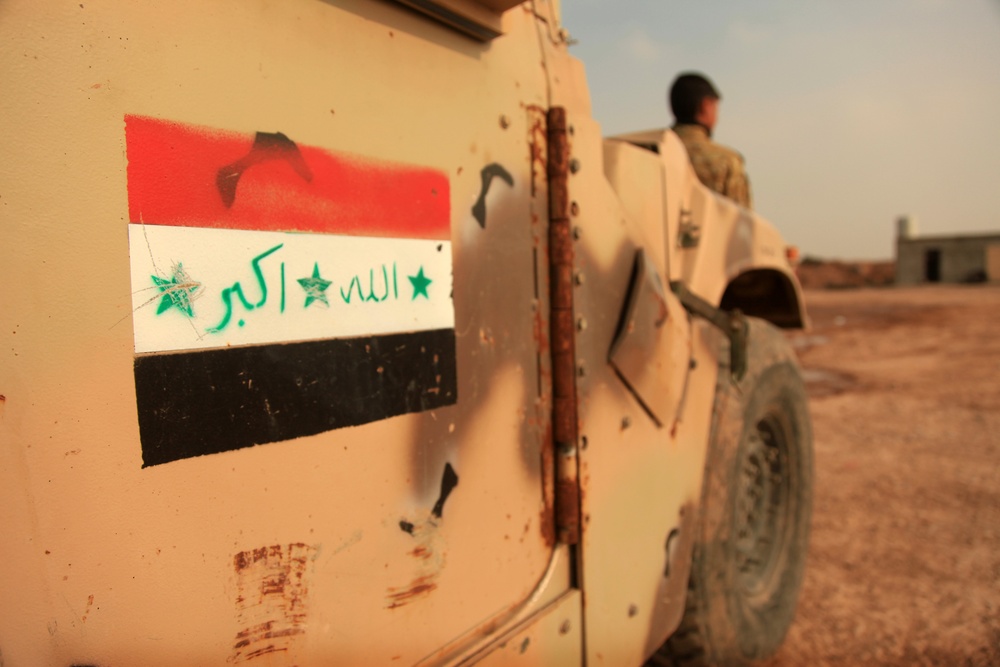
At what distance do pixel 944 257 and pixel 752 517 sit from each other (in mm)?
30017

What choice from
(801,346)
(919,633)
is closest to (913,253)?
(801,346)

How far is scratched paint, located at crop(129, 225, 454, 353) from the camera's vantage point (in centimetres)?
Result: 84

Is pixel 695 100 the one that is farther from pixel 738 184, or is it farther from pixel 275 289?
pixel 275 289

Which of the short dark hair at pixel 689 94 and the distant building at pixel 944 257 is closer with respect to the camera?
the short dark hair at pixel 689 94

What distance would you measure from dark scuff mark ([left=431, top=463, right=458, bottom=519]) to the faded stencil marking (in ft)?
0.76

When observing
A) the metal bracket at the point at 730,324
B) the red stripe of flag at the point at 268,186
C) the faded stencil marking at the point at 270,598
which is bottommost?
the faded stencil marking at the point at 270,598

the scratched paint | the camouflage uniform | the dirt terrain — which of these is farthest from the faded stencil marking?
the camouflage uniform

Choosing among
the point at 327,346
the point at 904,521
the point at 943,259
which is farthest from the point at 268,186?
the point at 943,259

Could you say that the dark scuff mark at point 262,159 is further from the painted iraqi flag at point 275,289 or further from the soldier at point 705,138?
the soldier at point 705,138

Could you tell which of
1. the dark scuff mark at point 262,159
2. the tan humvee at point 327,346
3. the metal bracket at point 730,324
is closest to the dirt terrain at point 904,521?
the metal bracket at point 730,324

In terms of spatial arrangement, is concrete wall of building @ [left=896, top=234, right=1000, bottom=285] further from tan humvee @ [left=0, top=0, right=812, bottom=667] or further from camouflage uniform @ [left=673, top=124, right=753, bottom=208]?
tan humvee @ [left=0, top=0, right=812, bottom=667]

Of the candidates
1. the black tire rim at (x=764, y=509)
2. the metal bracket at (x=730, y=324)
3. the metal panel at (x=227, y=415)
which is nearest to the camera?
the metal panel at (x=227, y=415)

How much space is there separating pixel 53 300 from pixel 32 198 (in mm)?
103

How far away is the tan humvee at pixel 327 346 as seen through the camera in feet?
2.50
